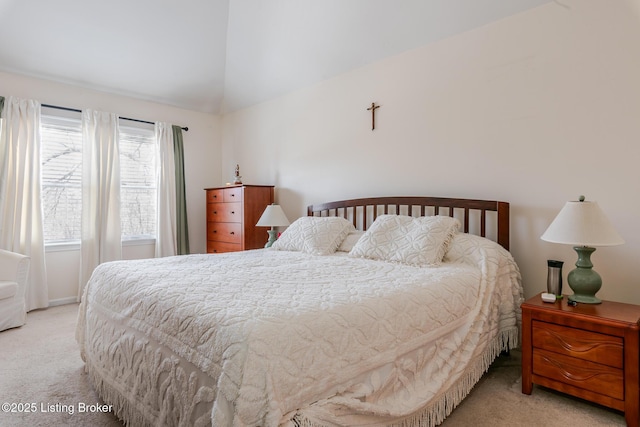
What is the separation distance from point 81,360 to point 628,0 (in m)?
4.25

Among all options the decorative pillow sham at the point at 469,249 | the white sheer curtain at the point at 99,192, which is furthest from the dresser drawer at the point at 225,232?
the decorative pillow sham at the point at 469,249

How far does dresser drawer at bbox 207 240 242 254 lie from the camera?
4.32 metres

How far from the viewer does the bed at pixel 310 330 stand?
1131 millimetres

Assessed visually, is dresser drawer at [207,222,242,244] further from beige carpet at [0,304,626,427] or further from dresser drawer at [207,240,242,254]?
beige carpet at [0,304,626,427]

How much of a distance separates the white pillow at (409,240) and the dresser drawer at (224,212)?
6.74 feet

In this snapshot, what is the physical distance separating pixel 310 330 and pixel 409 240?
1432mm

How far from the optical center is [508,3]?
2.57 meters

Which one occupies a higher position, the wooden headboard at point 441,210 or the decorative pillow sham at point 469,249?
the wooden headboard at point 441,210

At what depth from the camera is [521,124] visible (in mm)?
2580

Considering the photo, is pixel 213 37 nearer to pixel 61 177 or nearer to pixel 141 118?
pixel 141 118

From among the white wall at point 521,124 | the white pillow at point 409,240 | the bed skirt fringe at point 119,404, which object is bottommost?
the bed skirt fringe at point 119,404

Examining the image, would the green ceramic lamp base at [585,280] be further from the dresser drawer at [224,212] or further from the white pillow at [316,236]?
the dresser drawer at [224,212]

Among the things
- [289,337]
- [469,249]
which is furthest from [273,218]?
[289,337]

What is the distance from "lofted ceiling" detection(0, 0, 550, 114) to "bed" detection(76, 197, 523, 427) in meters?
1.71
